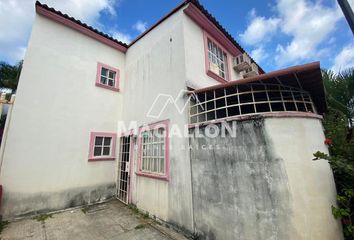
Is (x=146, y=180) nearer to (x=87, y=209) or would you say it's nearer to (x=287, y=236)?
(x=87, y=209)

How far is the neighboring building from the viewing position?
3184mm

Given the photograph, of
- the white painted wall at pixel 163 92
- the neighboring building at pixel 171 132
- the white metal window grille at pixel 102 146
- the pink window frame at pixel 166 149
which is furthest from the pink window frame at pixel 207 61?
the white metal window grille at pixel 102 146

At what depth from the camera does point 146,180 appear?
19.1 feet

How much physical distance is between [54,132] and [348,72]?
10.5 metres

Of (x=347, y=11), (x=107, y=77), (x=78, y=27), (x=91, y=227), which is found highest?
(x=78, y=27)

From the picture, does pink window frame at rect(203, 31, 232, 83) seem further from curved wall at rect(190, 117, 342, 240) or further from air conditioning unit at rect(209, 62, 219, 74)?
curved wall at rect(190, 117, 342, 240)

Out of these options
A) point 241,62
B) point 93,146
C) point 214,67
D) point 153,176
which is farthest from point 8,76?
point 241,62

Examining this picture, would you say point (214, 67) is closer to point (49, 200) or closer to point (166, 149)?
point (166, 149)

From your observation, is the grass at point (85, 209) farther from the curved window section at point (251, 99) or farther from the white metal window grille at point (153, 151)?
the curved window section at point (251, 99)

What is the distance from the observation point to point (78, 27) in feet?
23.9

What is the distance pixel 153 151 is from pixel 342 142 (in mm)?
5109

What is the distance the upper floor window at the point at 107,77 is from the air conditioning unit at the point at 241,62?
236 inches

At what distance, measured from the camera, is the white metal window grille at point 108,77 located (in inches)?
311

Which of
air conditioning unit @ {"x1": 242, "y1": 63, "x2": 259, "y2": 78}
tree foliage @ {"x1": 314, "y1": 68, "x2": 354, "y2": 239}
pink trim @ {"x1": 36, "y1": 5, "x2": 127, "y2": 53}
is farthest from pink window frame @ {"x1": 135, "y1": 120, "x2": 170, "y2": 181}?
air conditioning unit @ {"x1": 242, "y1": 63, "x2": 259, "y2": 78}
